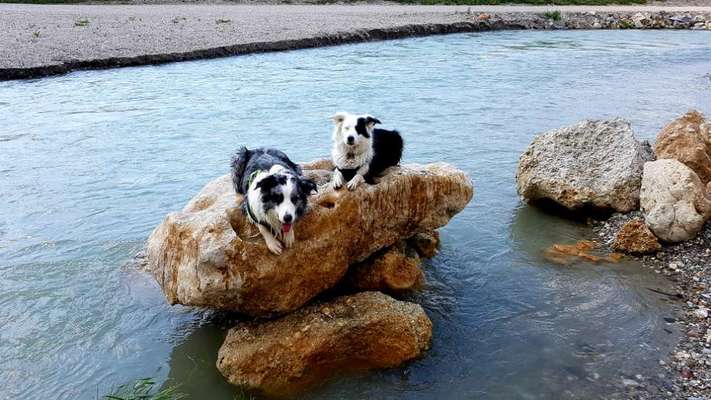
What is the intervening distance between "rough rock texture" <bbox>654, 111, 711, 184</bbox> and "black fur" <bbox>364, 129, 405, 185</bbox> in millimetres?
6112

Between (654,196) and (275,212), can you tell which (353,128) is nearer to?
(275,212)

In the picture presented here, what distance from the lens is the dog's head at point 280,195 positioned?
6.34 meters

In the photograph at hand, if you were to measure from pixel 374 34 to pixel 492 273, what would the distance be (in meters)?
27.4

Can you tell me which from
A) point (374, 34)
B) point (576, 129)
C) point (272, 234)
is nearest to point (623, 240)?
point (576, 129)

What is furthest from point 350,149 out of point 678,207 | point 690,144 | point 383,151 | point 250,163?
point 690,144

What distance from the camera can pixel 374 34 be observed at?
3469cm

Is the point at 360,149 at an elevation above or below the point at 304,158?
above

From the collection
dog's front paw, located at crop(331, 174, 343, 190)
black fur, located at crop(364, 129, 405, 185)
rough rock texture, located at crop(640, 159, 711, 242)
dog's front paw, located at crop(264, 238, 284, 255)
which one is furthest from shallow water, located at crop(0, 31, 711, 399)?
dog's front paw, located at crop(331, 174, 343, 190)

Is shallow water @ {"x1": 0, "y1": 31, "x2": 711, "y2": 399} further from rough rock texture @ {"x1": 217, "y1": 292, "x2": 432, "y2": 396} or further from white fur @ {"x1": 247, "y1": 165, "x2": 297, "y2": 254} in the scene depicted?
white fur @ {"x1": 247, "y1": 165, "x2": 297, "y2": 254}

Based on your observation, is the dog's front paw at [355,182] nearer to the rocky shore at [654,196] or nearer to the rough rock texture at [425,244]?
the rough rock texture at [425,244]

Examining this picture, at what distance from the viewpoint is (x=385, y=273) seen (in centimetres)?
827

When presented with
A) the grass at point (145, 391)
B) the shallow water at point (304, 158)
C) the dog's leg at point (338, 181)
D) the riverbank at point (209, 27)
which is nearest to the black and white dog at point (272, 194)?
the dog's leg at point (338, 181)

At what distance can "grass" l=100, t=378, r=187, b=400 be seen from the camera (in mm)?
6602

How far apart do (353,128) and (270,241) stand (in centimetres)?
170
